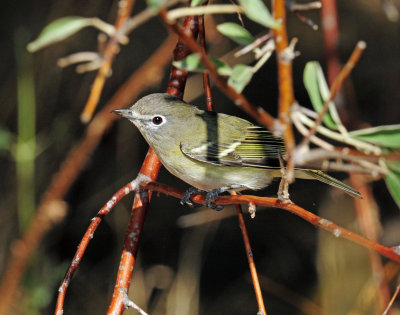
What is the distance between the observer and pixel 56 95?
4.79m

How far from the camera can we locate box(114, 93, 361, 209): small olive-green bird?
2.73 m

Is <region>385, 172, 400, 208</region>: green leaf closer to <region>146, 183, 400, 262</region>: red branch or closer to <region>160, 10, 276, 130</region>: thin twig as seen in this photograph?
<region>146, 183, 400, 262</region>: red branch

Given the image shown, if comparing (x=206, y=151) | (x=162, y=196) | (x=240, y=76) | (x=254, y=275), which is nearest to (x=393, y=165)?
(x=240, y=76)

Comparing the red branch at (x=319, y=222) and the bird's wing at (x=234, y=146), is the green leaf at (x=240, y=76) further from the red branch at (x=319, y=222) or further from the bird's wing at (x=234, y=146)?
the bird's wing at (x=234, y=146)

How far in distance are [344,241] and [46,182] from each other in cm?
263

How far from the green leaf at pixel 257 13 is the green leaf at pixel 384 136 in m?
0.34

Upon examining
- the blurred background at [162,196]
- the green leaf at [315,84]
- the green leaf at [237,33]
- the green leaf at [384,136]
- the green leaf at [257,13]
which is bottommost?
the blurred background at [162,196]

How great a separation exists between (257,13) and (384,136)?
414 mm

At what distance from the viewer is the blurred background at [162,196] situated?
4480 millimetres

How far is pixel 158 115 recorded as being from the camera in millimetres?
2830

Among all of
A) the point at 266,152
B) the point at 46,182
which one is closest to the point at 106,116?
the point at 266,152

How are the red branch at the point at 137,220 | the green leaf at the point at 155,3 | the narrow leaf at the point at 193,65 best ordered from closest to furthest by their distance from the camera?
1. the green leaf at the point at 155,3
2. the narrow leaf at the point at 193,65
3. the red branch at the point at 137,220

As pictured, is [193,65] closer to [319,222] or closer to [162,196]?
[319,222]

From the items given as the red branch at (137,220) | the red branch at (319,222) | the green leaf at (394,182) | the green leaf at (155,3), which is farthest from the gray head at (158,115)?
the green leaf at (155,3)
